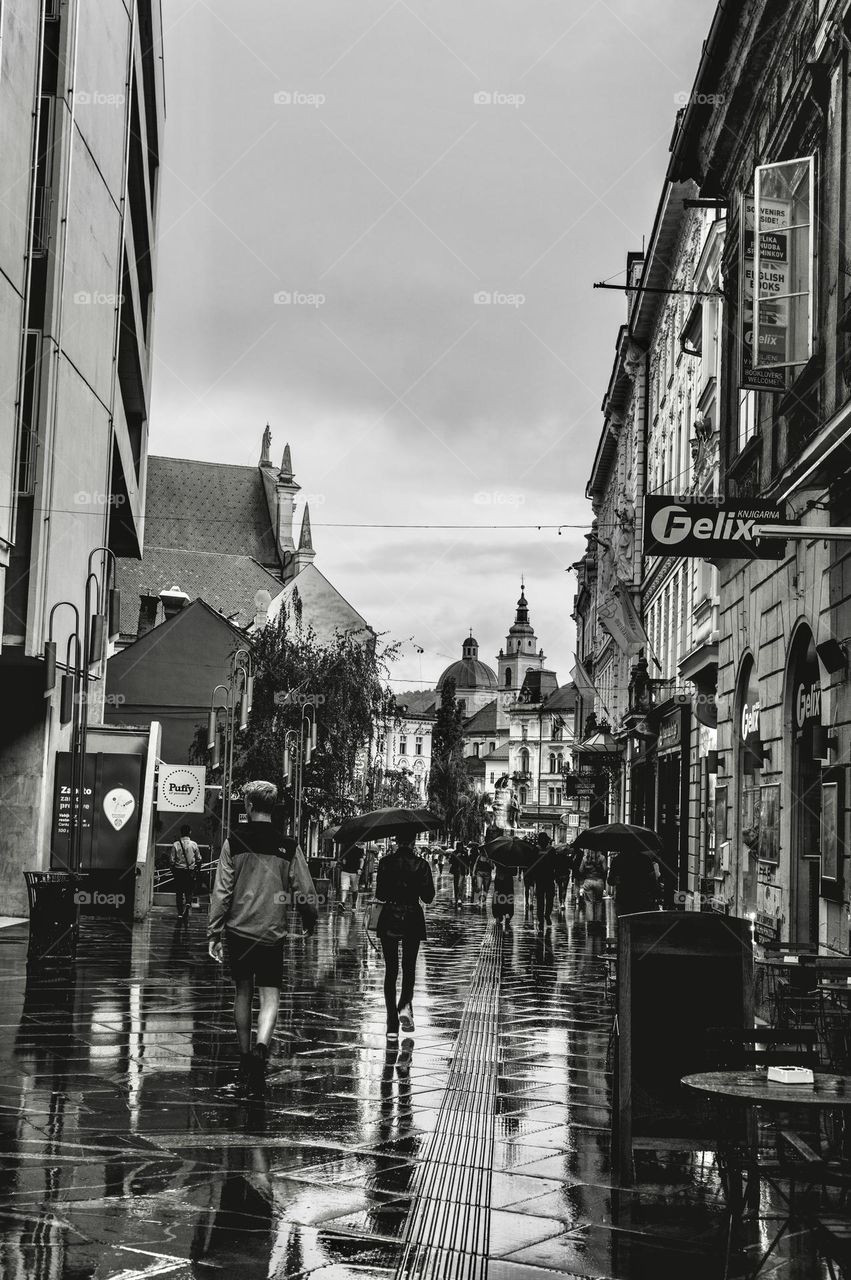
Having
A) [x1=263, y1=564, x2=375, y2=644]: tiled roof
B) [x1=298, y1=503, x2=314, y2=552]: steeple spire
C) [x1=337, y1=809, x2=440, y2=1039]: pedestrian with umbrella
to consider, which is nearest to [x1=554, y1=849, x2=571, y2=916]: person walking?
[x1=337, y1=809, x2=440, y2=1039]: pedestrian with umbrella

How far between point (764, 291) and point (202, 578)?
214 ft

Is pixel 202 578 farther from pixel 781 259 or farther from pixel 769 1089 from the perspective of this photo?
pixel 769 1089

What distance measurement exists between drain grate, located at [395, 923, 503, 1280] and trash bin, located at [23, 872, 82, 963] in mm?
5965

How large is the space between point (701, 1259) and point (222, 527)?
88.8 m

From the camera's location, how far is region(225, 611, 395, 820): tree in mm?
41000

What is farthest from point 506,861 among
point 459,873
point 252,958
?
point 252,958

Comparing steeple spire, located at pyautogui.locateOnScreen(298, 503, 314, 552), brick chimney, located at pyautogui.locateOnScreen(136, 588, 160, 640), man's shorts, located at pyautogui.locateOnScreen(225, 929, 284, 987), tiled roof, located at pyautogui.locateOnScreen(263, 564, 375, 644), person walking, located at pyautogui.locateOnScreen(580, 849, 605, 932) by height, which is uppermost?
steeple spire, located at pyautogui.locateOnScreen(298, 503, 314, 552)

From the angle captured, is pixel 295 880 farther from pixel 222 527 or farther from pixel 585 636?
pixel 222 527

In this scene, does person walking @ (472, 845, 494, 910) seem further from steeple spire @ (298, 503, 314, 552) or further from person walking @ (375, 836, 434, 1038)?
steeple spire @ (298, 503, 314, 552)

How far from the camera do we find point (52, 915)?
1561cm

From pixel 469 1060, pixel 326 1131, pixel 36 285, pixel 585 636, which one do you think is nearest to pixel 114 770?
pixel 36 285

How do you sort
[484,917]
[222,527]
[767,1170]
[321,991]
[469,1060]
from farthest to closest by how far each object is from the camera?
[222,527]
[484,917]
[321,991]
[469,1060]
[767,1170]

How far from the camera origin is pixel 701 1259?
5559 millimetres

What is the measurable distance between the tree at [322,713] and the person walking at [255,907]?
3113cm
